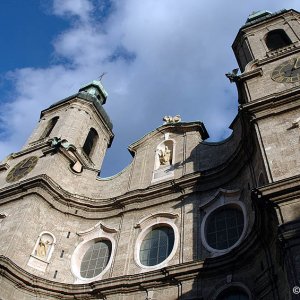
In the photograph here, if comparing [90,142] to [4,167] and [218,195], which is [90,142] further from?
[218,195]

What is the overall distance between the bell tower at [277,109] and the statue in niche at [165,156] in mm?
4274

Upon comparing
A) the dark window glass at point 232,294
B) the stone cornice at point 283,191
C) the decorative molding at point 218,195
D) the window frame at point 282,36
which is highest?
the window frame at point 282,36

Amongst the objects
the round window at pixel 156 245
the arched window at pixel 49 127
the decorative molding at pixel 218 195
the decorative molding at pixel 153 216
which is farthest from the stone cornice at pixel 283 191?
the arched window at pixel 49 127

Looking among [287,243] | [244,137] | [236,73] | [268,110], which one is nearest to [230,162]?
[244,137]

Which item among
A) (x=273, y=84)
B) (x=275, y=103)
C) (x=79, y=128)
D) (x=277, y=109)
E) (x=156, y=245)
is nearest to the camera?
(x=277, y=109)

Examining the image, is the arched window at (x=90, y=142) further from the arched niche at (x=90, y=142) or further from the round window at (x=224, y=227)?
the round window at (x=224, y=227)

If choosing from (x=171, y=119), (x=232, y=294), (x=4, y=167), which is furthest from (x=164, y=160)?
(x=4, y=167)

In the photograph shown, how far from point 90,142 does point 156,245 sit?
417 inches

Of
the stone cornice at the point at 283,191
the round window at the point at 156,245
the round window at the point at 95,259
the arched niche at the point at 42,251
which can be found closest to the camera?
the stone cornice at the point at 283,191

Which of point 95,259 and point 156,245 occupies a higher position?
point 156,245

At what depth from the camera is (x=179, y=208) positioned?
15.8 m

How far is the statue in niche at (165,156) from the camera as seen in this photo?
18.5 meters

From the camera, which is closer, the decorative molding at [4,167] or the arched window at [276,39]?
the arched window at [276,39]

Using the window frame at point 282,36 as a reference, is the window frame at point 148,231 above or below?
below
